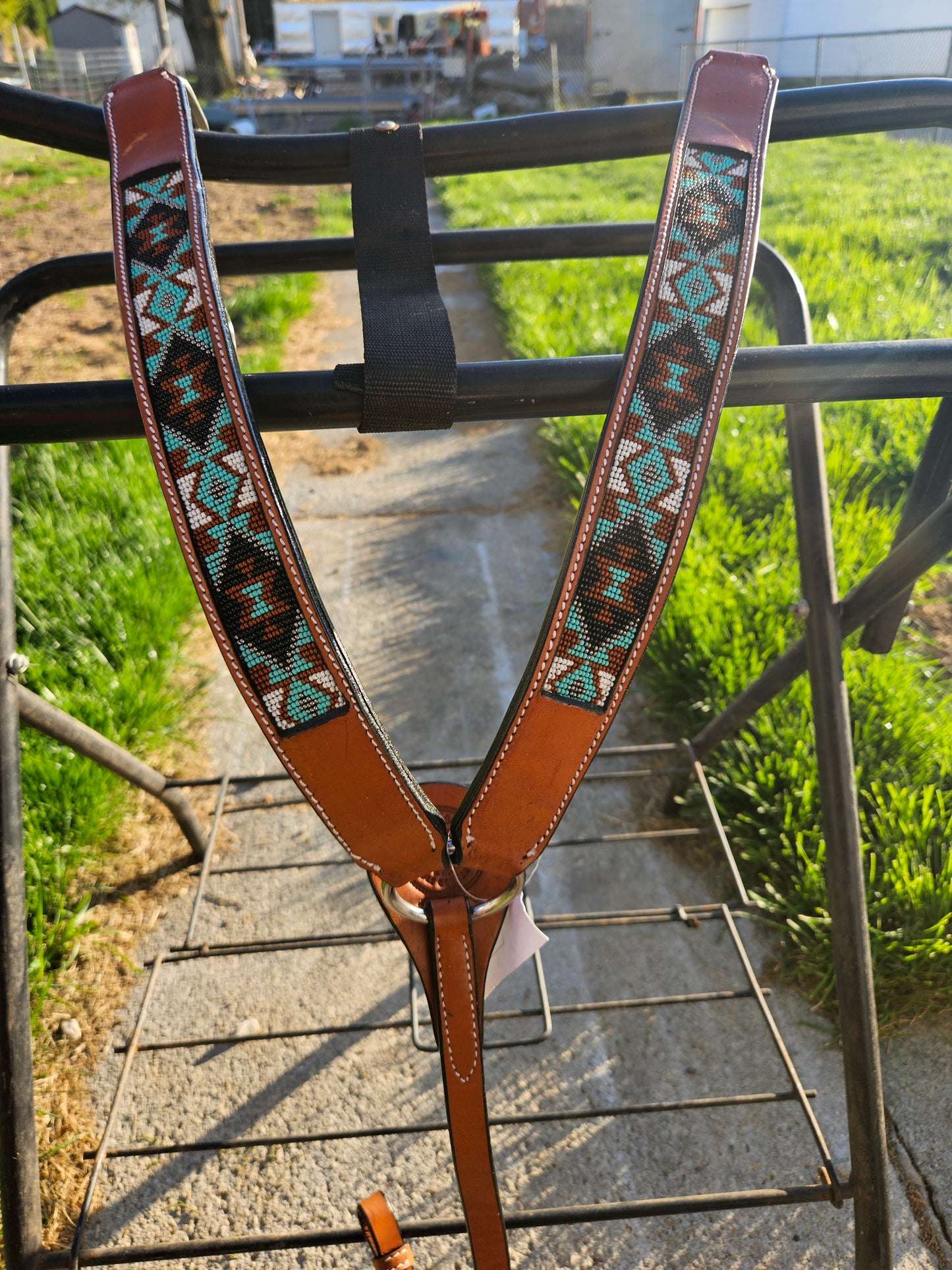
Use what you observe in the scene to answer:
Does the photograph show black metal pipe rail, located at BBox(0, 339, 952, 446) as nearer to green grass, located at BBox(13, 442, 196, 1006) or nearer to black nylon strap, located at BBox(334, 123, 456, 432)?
black nylon strap, located at BBox(334, 123, 456, 432)

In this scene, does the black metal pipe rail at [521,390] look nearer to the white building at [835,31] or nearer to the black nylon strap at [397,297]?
the black nylon strap at [397,297]

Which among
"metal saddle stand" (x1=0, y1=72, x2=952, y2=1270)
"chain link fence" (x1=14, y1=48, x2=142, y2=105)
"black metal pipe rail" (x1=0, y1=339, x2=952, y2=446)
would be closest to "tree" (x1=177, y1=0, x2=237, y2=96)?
"chain link fence" (x1=14, y1=48, x2=142, y2=105)

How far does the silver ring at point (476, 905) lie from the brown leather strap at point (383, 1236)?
14.4 inches

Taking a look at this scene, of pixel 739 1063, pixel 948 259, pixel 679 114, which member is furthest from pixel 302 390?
pixel 948 259

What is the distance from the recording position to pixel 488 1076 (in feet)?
5.60

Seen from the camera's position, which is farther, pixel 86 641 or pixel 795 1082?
pixel 86 641

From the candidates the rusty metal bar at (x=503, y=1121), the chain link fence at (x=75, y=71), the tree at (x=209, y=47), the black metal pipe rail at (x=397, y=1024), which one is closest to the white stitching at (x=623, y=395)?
the rusty metal bar at (x=503, y=1121)

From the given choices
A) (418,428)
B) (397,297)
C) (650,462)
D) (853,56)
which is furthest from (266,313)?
(853,56)

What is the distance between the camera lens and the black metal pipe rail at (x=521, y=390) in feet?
2.78

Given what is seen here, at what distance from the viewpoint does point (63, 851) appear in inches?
81.0

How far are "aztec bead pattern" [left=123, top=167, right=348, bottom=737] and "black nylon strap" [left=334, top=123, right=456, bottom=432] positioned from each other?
0.12 metres

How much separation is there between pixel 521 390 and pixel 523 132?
350 millimetres

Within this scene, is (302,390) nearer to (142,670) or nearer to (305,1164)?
(305,1164)

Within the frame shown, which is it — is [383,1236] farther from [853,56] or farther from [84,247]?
[853,56]
